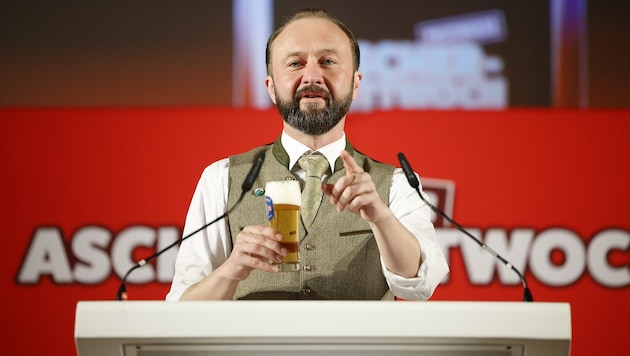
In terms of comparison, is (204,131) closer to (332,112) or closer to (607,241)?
(332,112)

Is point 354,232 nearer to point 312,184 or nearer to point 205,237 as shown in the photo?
point 312,184

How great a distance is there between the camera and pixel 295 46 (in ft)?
6.27

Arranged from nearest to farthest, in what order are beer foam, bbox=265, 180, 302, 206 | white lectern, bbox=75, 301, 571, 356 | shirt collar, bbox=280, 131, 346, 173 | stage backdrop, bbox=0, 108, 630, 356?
white lectern, bbox=75, 301, 571, 356 < beer foam, bbox=265, 180, 302, 206 < shirt collar, bbox=280, 131, 346, 173 < stage backdrop, bbox=0, 108, 630, 356

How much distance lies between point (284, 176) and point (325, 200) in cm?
12

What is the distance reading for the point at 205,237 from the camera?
6.28 feet

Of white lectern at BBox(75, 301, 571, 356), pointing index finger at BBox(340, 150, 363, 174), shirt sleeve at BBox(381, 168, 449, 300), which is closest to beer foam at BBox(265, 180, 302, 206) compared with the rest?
pointing index finger at BBox(340, 150, 363, 174)

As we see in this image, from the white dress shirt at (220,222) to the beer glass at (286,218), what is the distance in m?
0.32

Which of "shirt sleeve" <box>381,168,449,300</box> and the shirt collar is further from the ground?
the shirt collar

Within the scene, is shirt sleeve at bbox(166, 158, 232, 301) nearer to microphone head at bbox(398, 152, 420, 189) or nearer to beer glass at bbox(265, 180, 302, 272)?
beer glass at bbox(265, 180, 302, 272)

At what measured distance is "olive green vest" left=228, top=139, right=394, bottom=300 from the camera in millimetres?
1834

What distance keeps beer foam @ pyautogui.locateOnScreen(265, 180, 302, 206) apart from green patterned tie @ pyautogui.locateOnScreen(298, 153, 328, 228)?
0.30m

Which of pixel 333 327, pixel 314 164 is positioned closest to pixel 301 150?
pixel 314 164

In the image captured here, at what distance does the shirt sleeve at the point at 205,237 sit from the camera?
1867mm

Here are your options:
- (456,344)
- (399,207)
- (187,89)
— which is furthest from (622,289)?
(187,89)
